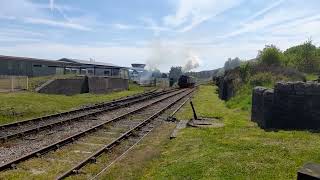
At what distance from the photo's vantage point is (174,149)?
41.6ft

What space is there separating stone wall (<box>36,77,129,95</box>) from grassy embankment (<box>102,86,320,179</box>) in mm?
25495

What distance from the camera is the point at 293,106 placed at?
1412 cm

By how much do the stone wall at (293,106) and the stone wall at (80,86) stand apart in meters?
25.7

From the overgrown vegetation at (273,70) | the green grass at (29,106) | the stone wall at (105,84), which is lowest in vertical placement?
the green grass at (29,106)

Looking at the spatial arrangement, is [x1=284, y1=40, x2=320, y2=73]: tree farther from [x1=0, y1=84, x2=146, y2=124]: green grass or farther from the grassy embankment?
the grassy embankment

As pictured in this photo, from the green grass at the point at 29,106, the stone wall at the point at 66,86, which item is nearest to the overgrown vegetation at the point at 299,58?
the stone wall at the point at 66,86

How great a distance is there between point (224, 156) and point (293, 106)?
5.01 meters

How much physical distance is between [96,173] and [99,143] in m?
4.04

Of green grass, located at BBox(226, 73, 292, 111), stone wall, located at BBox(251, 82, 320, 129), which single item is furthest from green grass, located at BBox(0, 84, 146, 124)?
stone wall, located at BBox(251, 82, 320, 129)

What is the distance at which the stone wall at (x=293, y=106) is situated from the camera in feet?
44.9

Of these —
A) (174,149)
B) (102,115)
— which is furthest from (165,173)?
(102,115)

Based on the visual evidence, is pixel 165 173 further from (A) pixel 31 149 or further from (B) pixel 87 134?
(B) pixel 87 134

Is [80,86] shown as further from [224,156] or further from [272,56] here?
[224,156]

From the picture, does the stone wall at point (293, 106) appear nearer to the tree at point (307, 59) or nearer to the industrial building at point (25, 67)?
the tree at point (307, 59)
